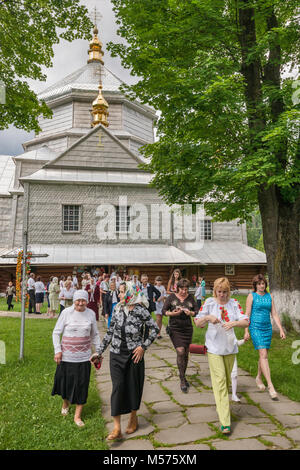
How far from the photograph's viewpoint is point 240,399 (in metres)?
5.79

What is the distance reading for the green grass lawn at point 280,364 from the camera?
621 centimetres

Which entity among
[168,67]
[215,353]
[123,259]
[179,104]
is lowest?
[215,353]

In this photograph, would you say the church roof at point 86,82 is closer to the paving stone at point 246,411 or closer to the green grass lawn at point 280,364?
the green grass lawn at point 280,364

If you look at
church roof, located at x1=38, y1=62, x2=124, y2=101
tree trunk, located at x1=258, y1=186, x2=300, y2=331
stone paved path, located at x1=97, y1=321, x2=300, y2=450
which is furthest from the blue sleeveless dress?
church roof, located at x1=38, y1=62, x2=124, y2=101

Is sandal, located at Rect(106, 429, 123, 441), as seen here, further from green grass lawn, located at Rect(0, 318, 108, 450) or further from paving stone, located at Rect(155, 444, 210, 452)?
paving stone, located at Rect(155, 444, 210, 452)

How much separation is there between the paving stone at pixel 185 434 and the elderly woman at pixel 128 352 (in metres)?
0.42

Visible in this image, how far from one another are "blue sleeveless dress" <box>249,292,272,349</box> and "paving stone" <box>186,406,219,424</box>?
1539mm

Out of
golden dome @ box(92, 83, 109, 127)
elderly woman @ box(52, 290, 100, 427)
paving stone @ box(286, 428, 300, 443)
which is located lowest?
paving stone @ box(286, 428, 300, 443)

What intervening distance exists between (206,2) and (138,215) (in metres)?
17.4

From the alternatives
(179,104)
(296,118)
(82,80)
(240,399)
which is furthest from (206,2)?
(82,80)

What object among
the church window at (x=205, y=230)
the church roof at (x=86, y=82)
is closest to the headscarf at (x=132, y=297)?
the church window at (x=205, y=230)

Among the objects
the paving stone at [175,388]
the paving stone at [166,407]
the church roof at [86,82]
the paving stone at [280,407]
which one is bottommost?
the paving stone at [175,388]

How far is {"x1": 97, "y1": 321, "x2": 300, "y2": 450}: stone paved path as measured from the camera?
167 inches
